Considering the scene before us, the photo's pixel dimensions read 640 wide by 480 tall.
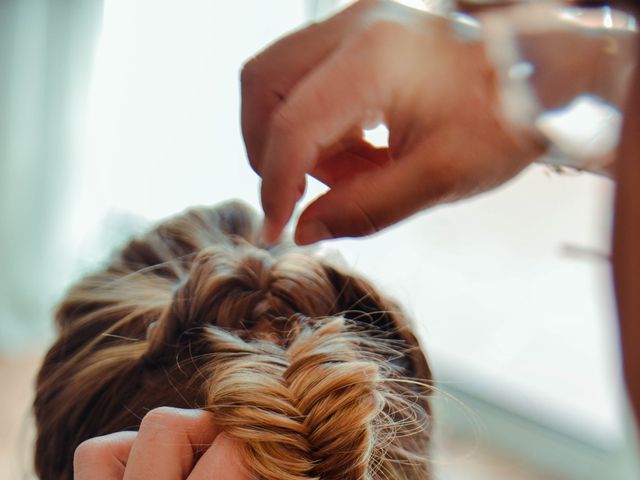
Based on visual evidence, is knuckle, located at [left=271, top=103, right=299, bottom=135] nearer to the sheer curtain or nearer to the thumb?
the thumb

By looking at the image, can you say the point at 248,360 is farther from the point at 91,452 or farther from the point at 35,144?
the point at 35,144

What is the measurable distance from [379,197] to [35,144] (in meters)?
1.17

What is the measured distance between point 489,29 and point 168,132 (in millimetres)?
682

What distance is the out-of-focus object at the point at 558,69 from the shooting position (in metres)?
0.46

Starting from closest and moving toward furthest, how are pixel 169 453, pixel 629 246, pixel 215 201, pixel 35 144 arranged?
pixel 629 246 < pixel 169 453 < pixel 215 201 < pixel 35 144

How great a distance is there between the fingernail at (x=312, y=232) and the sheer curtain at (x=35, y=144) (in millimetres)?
927

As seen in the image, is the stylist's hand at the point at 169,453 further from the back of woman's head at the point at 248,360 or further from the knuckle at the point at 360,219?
the knuckle at the point at 360,219

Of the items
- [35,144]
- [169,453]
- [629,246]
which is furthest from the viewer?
[35,144]

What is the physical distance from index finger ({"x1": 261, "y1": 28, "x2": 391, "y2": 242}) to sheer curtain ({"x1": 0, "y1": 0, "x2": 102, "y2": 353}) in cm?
92

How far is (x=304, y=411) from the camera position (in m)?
0.49

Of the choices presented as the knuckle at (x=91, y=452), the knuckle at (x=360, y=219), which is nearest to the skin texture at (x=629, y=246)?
the knuckle at (x=360, y=219)

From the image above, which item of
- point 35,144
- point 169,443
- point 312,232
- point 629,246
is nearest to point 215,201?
point 312,232

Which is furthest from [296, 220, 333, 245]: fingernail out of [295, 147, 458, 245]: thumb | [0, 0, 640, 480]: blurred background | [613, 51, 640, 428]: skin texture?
[613, 51, 640, 428]: skin texture

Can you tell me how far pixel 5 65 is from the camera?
1.46 metres
